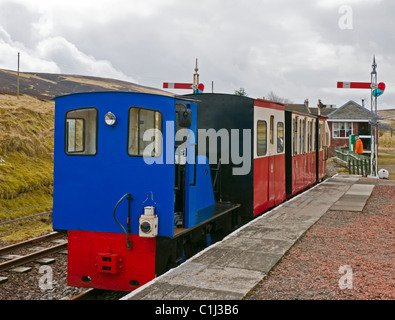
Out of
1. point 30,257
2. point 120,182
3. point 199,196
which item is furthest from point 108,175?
point 30,257

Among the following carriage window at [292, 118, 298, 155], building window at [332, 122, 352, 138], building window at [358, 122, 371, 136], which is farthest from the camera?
building window at [358, 122, 371, 136]

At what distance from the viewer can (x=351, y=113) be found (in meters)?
49.1

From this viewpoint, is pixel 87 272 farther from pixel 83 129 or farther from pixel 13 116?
pixel 13 116

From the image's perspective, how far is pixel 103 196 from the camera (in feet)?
22.5

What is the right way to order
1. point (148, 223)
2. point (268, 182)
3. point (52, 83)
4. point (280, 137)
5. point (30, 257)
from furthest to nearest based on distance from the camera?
point (52, 83)
point (280, 137)
point (268, 182)
point (30, 257)
point (148, 223)

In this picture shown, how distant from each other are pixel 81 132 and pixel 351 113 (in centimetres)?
4600

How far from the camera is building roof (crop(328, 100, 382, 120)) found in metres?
48.2

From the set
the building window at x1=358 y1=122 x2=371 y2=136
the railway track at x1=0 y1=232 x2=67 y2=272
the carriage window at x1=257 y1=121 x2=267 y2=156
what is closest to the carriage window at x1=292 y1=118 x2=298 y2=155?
the carriage window at x1=257 y1=121 x2=267 y2=156

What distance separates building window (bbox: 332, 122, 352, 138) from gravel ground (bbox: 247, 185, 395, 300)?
39.0 meters

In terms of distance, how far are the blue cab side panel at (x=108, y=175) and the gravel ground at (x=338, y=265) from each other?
182 centimetres

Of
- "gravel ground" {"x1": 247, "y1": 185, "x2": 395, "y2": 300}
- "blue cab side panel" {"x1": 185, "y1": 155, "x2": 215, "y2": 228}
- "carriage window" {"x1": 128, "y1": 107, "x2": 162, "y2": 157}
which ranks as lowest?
"gravel ground" {"x1": 247, "y1": 185, "x2": 395, "y2": 300}

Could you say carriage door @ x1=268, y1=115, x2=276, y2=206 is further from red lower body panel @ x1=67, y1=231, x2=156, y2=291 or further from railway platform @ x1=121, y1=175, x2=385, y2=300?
red lower body panel @ x1=67, y1=231, x2=156, y2=291

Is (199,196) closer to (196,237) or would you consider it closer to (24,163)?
(196,237)
